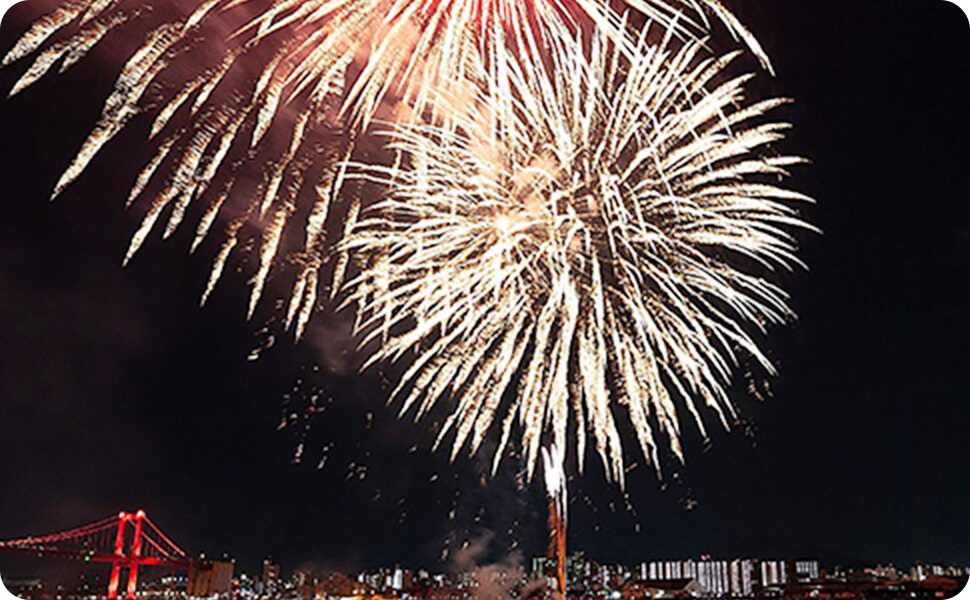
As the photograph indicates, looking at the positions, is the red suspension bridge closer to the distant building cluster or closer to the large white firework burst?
the distant building cluster

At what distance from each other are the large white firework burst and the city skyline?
431 millimetres

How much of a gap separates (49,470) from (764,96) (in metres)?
4.67

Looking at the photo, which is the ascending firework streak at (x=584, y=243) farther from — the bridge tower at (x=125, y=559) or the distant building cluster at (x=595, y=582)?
the bridge tower at (x=125, y=559)

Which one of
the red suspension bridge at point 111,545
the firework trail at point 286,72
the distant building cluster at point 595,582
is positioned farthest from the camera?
the distant building cluster at point 595,582

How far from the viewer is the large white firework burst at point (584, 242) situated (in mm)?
4270

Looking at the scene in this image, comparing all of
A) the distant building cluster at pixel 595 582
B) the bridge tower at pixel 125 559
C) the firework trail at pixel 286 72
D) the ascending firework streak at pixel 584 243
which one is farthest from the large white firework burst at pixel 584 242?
the bridge tower at pixel 125 559

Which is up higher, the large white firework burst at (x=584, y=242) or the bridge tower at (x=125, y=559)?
the large white firework burst at (x=584, y=242)

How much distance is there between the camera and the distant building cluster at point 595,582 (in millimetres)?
5406

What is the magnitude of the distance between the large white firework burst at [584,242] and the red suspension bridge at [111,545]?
2451mm

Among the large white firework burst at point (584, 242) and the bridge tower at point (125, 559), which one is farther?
the bridge tower at point (125, 559)

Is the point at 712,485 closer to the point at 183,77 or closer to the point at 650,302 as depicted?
the point at 650,302

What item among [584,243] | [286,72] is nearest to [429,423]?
[584,243]

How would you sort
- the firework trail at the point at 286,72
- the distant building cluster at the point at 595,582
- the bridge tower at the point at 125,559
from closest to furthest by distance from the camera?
the firework trail at the point at 286,72, the distant building cluster at the point at 595,582, the bridge tower at the point at 125,559

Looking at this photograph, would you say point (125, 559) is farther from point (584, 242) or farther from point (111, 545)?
point (584, 242)
